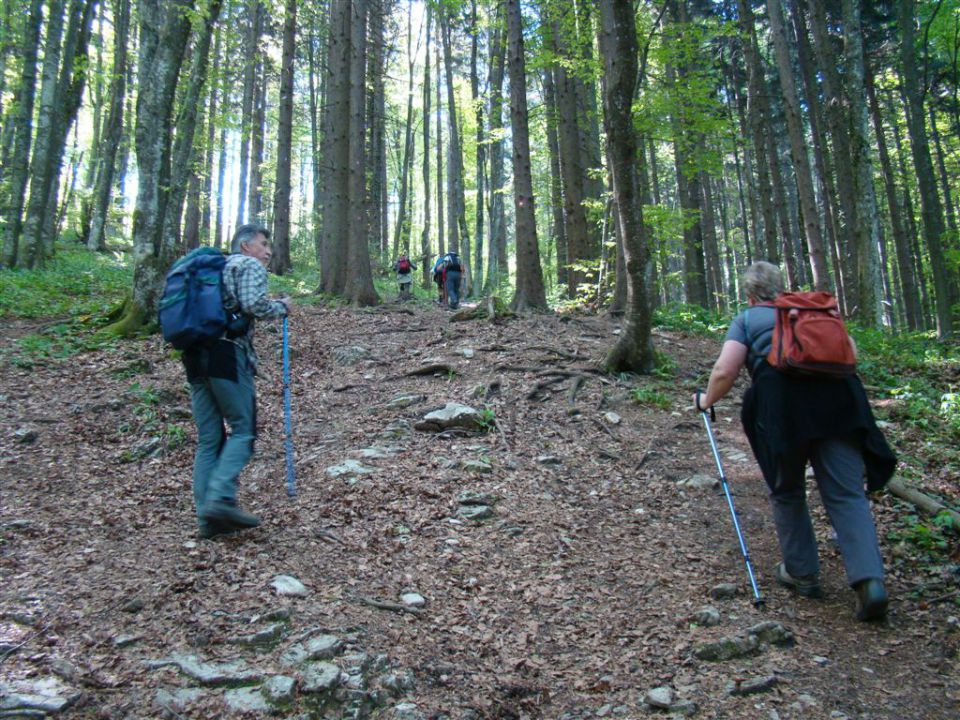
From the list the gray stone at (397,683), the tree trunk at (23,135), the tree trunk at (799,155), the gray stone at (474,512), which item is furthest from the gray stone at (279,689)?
the tree trunk at (23,135)

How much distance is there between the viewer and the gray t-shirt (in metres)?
3.85

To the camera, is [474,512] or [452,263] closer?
[474,512]

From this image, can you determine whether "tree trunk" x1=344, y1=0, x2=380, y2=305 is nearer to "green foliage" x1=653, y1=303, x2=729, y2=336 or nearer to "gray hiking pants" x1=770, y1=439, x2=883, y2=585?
"green foliage" x1=653, y1=303, x2=729, y2=336

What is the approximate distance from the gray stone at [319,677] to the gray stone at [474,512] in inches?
80.3

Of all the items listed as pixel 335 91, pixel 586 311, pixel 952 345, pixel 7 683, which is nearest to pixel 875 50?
pixel 952 345

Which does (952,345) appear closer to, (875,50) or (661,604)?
(661,604)

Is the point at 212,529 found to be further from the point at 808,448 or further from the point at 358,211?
the point at 358,211

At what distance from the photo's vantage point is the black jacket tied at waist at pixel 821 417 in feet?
11.8

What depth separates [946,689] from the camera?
2924 mm

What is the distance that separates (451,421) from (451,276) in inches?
400

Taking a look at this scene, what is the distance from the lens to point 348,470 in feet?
18.5

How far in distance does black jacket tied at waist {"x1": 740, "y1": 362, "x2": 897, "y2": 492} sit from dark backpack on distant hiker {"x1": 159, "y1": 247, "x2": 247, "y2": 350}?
3617mm

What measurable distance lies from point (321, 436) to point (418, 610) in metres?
3.32


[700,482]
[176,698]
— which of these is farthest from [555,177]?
[176,698]
